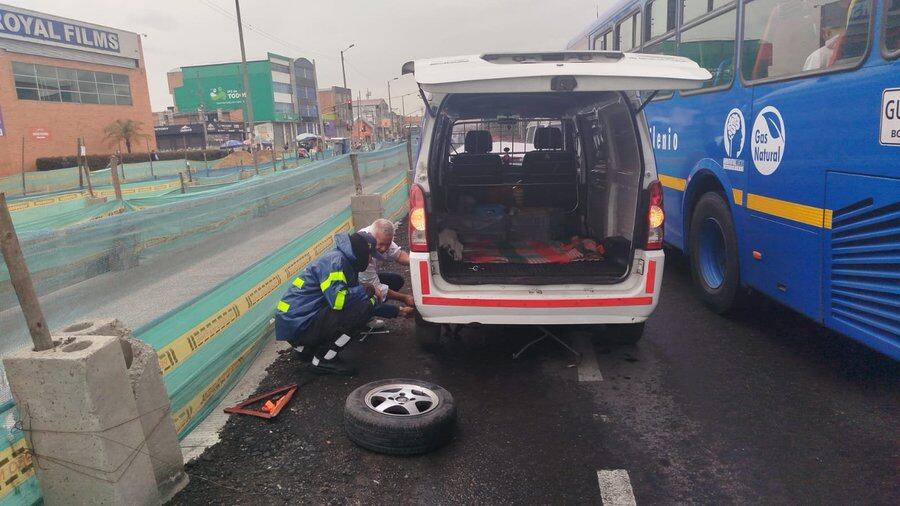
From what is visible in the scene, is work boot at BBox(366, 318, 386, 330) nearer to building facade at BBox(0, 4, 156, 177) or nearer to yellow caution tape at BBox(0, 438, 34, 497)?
yellow caution tape at BBox(0, 438, 34, 497)

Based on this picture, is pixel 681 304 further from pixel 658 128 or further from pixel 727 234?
pixel 658 128

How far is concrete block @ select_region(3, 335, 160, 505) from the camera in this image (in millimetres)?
2393

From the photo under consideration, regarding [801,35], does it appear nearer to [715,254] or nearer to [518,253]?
[715,254]

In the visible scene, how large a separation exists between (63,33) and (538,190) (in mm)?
42549

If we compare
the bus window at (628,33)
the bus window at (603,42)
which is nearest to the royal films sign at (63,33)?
the bus window at (603,42)

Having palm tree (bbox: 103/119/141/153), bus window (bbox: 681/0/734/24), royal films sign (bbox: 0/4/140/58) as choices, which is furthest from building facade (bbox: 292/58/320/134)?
bus window (bbox: 681/0/734/24)

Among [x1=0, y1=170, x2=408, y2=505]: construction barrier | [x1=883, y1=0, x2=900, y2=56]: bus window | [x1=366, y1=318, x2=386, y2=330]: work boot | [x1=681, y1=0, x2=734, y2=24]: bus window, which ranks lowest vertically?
[x1=366, y1=318, x2=386, y2=330]: work boot

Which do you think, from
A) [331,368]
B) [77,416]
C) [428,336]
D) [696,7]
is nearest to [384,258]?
[428,336]

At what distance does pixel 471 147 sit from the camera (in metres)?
6.48

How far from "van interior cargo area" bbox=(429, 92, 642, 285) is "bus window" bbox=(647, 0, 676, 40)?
1.66 meters

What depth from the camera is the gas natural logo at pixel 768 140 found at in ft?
14.1

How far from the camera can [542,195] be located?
6082 millimetres

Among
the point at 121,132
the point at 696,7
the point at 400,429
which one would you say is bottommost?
the point at 400,429

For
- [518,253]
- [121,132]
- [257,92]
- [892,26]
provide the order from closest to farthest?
[892,26] < [518,253] < [121,132] < [257,92]
